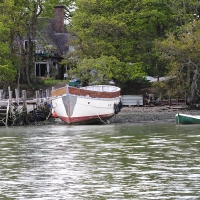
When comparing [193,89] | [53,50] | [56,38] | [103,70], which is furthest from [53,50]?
[193,89]

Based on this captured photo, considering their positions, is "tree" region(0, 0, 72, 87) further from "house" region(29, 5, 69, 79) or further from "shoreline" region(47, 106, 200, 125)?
"shoreline" region(47, 106, 200, 125)

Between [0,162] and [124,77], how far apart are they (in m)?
46.5

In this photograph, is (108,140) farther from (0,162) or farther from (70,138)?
(0,162)

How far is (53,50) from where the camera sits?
299 ft

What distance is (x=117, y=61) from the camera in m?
69.2

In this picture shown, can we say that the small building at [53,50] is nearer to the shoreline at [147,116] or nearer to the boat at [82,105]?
the shoreline at [147,116]

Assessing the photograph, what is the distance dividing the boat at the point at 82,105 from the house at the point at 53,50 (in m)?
38.1

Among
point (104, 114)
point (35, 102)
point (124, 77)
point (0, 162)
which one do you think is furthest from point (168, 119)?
point (0, 162)

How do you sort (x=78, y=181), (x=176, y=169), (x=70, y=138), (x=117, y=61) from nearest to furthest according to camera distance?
(x=78, y=181)
(x=176, y=169)
(x=70, y=138)
(x=117, y=61)

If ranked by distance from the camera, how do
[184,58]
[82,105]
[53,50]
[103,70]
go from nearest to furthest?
[82,105] → [184,58] → [103,70] → [53,50]

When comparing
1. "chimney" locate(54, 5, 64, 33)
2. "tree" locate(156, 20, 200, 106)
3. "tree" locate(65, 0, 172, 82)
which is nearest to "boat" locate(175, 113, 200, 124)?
"tree" locate(156, 20, 200, 106)

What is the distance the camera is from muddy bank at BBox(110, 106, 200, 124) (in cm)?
5094

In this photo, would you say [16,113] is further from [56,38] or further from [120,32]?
[56,38]

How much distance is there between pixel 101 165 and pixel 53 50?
67101mm
